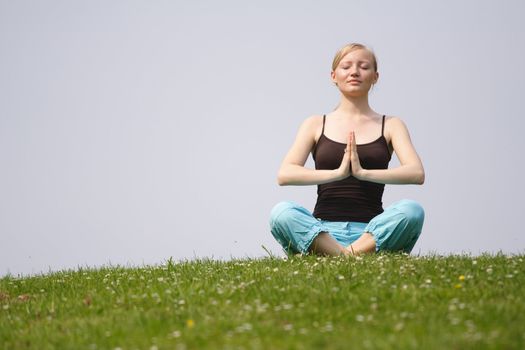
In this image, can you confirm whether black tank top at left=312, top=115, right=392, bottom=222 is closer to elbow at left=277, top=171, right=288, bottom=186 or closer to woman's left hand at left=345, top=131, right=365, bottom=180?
woman's left hand at left=345, top=131, right=365, bottom=180

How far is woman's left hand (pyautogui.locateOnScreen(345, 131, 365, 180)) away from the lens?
1010 centimetres

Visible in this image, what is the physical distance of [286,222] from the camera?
1039cm

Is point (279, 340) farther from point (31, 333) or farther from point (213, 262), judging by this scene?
point (213, 262)

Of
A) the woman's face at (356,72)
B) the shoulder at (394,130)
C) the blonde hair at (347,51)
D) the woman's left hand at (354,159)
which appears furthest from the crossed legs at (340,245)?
the blonde hair at (347,51)

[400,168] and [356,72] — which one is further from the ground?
[356,72]

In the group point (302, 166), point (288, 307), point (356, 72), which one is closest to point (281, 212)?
point (302, 166)

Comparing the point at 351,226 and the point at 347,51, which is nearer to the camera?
the point at 351,226

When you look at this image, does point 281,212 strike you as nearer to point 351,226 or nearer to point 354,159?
point 351,226

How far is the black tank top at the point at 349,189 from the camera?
1064 centimetres

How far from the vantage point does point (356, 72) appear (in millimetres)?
10695

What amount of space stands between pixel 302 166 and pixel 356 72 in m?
1.54

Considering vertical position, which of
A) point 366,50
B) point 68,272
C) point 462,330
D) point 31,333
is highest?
point 366,50

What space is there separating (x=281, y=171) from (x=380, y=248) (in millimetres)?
1762

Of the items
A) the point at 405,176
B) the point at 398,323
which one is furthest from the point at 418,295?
the point at 405,176
